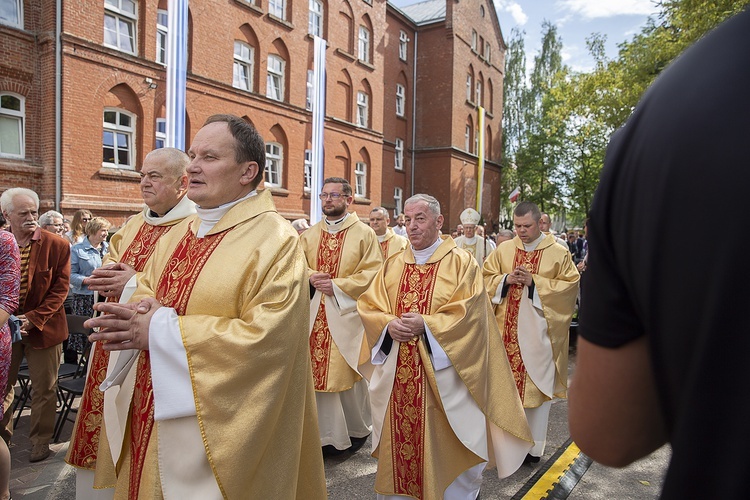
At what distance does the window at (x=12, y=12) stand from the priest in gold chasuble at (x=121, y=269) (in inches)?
506

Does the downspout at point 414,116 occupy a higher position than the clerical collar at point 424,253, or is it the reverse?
the downspout at point 414,116

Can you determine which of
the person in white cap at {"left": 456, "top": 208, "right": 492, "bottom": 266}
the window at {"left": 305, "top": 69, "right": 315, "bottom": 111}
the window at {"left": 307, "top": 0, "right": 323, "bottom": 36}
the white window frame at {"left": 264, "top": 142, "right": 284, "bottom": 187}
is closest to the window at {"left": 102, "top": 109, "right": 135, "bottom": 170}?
the white window frame at {"left": 264, "top": 142, "right": 284, "bottom": 187}

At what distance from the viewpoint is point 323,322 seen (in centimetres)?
548

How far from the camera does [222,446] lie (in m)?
2.26

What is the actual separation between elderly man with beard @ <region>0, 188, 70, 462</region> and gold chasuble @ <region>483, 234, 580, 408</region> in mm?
4233

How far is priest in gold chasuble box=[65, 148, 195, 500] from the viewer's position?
3.00 m

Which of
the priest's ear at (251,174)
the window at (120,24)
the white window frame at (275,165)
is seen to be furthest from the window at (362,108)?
the priest's ear at (251,174)

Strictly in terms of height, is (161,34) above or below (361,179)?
above

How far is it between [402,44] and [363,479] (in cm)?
2875

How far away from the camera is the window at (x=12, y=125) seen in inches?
528

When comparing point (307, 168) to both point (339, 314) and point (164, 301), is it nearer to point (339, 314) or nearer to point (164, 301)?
point (339, 314)

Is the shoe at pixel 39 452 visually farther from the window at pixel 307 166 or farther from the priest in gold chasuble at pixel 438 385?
the window at pixel 307 166

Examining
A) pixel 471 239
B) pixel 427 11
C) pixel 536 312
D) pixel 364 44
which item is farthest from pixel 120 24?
pixel 427 11

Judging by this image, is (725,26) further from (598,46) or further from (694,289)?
(598,46)
